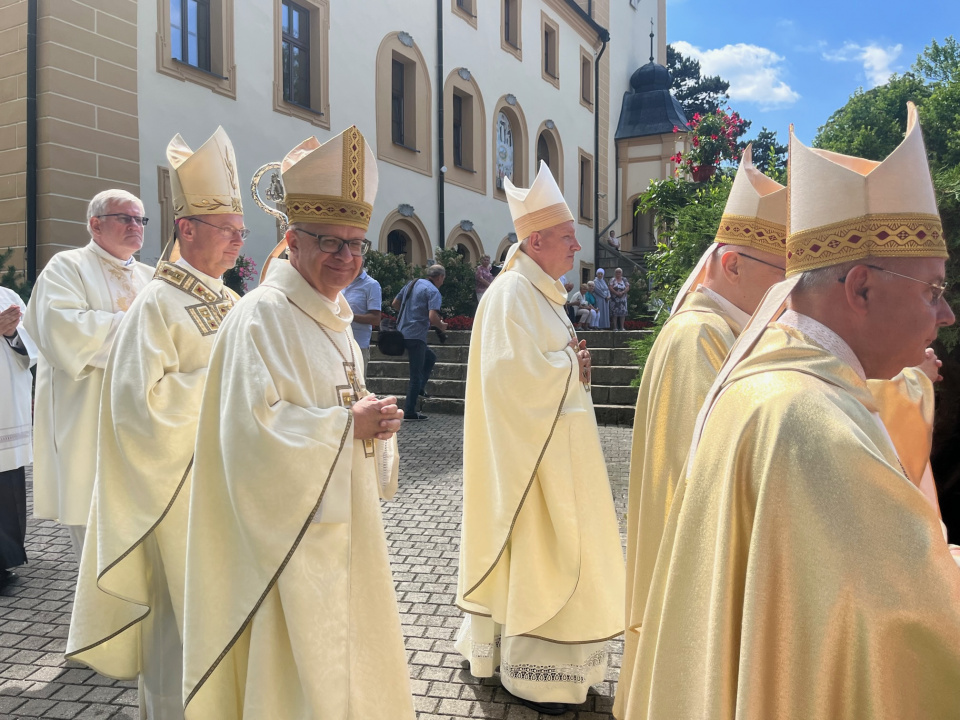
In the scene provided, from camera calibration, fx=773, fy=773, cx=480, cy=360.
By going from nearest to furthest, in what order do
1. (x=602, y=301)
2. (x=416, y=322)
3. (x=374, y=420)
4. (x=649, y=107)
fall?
(x=374, y=420)
(x=416, y=322)
(x=602, y=301)
(x=649, y=107)

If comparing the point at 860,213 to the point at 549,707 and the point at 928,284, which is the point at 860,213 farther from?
the point at 549,707

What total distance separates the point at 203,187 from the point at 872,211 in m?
2.71

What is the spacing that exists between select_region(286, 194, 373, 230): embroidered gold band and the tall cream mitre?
102cm

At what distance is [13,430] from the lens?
461 cm

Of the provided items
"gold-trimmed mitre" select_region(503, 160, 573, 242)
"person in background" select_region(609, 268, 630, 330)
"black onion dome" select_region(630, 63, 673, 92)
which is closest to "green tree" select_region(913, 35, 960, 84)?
"gold-trimmed mitre" select_region(503, 160, 573, 242)

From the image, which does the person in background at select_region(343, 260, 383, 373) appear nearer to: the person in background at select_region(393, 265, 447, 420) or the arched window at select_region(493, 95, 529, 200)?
the person in background at select_region(393, 265, 447, 420)

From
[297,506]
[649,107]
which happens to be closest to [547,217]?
[297,506]

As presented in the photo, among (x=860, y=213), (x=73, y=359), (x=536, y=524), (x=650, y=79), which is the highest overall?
(x=650, y=79)

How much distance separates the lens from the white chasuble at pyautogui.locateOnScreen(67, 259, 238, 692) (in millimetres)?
2895

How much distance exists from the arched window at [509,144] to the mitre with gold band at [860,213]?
1961cm

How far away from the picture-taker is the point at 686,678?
1.39 meters

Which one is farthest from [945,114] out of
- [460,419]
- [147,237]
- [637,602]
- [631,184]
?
[631,184]

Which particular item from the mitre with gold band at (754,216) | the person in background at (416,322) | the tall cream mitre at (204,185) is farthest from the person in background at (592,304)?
the mitre with gold band at (754,216)

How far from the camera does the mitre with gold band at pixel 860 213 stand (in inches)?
54.6
